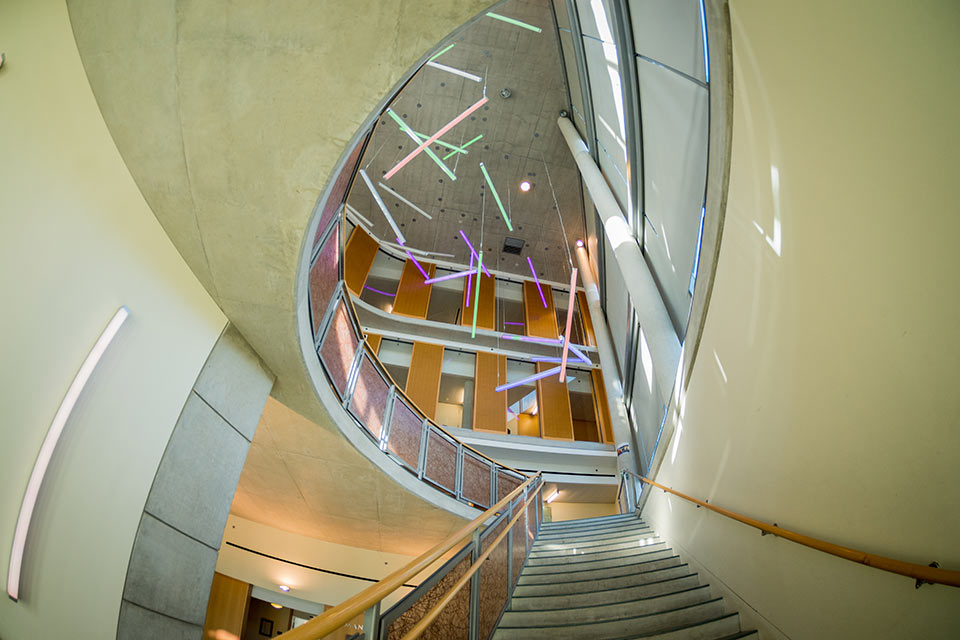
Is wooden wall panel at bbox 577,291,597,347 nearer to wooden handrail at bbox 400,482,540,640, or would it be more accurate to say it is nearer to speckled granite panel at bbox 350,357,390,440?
speckled granite panel at bbox 350,357,390,440

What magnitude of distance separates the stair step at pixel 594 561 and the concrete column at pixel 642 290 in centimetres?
197

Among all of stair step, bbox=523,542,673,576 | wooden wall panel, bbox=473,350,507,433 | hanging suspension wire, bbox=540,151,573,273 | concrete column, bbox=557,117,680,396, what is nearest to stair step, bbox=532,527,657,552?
stair step, bbox=523,542,673,576

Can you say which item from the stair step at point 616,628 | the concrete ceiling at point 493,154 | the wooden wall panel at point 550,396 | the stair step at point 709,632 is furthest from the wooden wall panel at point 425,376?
the stair step at point 709,632

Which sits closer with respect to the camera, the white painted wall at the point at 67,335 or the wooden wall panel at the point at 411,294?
the white painted wall at the point at 67,335

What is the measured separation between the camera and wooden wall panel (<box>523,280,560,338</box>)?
14.8 meters

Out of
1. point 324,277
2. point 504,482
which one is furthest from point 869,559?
point 504,482

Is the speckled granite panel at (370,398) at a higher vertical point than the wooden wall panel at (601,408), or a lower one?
lower

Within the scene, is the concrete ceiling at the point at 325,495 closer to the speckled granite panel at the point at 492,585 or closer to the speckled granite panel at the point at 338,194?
the speckled granite panel at the point at 338,194

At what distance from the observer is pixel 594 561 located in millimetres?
4125

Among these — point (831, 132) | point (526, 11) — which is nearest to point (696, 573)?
point (831, 132)

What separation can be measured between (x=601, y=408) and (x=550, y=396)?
5.69ft

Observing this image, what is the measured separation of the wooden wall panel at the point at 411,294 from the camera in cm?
1408

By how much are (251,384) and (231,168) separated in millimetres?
1981

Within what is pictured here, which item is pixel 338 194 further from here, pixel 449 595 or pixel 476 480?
pixel 476 480
